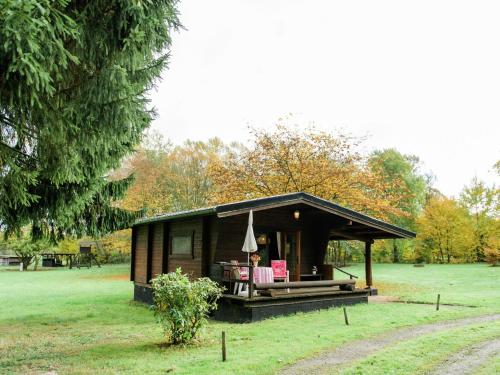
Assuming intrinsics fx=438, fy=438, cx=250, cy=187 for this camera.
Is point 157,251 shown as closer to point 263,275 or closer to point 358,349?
point 263,275

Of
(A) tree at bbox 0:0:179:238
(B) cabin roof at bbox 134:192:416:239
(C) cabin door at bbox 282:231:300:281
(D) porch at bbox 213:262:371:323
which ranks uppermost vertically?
(A) tree at bbox 0:0:179:238

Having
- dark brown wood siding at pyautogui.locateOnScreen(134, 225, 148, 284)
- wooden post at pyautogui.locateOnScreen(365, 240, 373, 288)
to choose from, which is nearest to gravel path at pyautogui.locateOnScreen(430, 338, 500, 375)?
wooden post at pyautogui.locateOnScreen(365, 240, 373, 288)

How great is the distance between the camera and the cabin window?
44.6ft

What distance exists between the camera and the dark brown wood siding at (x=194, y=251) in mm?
13039

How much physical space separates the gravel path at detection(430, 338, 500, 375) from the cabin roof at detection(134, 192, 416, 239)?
6194 mm

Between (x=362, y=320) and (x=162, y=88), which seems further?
(x=362, y=320)

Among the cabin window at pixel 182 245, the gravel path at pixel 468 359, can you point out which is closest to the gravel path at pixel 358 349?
the gravel path at pixel 468 359

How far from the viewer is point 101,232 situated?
11617 millimetres

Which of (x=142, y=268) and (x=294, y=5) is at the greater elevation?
(x=294, y=5)

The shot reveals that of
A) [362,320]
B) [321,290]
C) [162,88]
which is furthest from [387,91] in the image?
[162,88]

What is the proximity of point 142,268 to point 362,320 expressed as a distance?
9153 millimetres

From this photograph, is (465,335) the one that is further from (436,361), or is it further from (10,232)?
→ (10,232)

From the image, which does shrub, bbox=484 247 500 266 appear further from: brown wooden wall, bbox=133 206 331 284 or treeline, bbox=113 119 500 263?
brown wooden wall, bbox=133 206 331 284

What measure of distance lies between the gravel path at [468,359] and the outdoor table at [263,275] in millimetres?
6037
